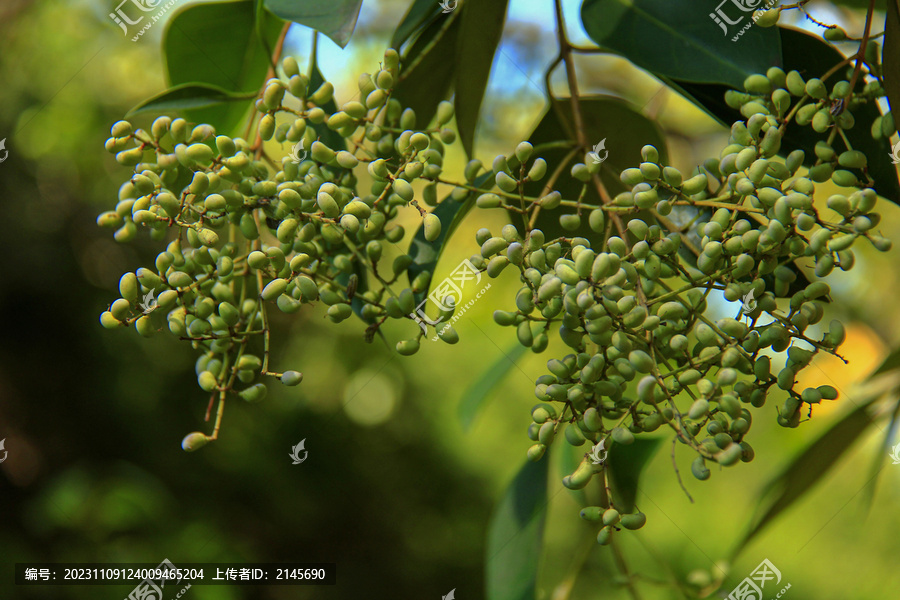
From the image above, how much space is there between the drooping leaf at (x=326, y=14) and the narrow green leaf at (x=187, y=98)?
0.32ft

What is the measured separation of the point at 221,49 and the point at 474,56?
0.28 metres

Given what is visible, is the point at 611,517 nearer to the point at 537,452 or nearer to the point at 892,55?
the point at 537,452

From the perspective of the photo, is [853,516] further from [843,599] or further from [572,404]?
[572,404]

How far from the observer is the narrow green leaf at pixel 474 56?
1.89 feet

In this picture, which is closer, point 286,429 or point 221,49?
point 221,49

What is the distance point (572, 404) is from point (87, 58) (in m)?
2.04

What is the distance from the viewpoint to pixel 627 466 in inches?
26.3

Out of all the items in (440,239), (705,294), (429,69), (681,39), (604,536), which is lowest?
(604,536)

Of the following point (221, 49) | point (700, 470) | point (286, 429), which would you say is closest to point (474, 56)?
point (221, 49)

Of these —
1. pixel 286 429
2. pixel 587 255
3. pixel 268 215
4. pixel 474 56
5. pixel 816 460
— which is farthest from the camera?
pixel 286 429

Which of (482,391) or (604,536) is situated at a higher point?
(482,391)

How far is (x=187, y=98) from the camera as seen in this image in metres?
0.57

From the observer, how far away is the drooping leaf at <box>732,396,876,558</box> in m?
0.72

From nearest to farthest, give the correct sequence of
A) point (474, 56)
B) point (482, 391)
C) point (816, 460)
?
1. point (474, 56)
2. point (816, 460)
3. point (482, 391)
